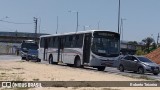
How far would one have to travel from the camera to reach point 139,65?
105 ft

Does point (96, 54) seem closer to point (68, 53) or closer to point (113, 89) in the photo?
point (68, 53)

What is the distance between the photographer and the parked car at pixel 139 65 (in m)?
31.7

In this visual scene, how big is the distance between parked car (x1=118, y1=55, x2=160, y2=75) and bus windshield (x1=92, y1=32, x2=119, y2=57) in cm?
150

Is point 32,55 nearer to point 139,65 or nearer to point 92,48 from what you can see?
point 92,48

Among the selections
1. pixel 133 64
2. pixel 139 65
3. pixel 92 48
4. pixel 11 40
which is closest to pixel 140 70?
pixel 139 65

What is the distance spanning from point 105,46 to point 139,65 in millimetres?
3108

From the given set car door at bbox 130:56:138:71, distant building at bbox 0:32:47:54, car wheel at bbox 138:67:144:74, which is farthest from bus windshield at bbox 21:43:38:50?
distant building at bbox 0:32:47:54

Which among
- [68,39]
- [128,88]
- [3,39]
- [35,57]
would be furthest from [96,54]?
[3,39]

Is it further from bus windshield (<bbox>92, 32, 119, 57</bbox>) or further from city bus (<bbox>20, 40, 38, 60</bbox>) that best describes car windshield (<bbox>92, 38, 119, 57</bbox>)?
city bus (<bbox>20, 40, 38, 60</bbox>)

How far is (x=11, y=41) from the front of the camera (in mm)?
138625

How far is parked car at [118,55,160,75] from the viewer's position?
3166 cm

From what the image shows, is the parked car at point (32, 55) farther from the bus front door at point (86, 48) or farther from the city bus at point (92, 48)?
the bus front door at point (86, 48)

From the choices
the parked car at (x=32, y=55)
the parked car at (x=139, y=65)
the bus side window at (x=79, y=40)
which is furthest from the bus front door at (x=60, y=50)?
the parked car at (x=32, y=55)

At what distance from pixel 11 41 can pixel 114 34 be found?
108497mm
